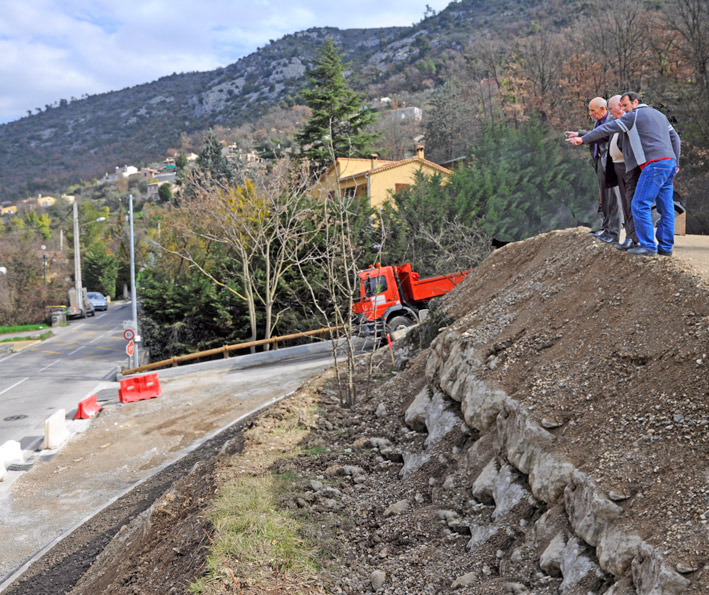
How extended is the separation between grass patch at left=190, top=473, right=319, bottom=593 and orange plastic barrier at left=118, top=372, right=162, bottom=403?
11619 mm

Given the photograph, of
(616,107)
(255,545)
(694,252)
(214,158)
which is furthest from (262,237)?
(214,158)

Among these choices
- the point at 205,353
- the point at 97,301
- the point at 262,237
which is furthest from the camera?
the point at 97,301

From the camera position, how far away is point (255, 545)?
636cm

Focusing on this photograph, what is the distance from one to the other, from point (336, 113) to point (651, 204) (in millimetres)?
43221

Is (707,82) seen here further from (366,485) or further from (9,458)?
(9,458)

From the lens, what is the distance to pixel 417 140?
65.5 metres

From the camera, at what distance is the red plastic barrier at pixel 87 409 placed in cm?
1695

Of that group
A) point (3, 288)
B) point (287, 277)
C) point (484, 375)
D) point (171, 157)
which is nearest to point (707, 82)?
point (287, 277)

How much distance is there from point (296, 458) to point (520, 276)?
451cm

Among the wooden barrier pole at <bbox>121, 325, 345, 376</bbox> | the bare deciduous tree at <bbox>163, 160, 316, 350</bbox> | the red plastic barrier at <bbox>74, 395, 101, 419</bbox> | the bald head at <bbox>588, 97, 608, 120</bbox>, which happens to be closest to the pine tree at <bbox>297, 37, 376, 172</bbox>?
the bare deciduous tree at <bbox>163, 160, 316, 350</bbox>

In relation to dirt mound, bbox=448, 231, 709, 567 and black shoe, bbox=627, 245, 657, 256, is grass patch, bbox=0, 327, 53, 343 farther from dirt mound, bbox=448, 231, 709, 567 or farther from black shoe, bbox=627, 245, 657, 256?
black shoe, bbox=627, 245, 657, 256

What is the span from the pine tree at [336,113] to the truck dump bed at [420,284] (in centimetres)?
2772

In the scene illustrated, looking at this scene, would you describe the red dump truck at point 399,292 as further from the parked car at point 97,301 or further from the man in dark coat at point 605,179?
the parked car at point 97,301

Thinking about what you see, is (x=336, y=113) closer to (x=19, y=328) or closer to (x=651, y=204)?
(x=19, y=328)
